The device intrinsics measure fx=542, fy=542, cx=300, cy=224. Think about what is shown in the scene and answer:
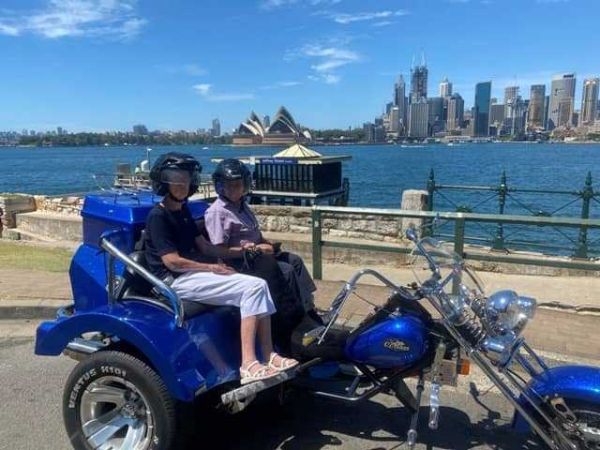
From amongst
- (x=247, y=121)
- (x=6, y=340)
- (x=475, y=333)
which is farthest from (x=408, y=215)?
(x=247, y=121)

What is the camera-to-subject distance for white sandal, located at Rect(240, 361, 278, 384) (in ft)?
9.90

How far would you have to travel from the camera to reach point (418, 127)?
12688cm

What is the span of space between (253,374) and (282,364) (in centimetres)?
18

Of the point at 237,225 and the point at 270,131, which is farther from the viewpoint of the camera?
the point at 270,131

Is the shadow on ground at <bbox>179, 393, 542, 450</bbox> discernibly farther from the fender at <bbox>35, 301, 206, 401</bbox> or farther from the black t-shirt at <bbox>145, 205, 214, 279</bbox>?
the black t-shirt at <bbox>145, 205, 214, 279</bbox>

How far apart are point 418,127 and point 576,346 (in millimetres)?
126946

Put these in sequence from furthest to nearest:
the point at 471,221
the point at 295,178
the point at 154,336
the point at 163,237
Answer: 1. the point at 295,178
2. the point at 471,221
3. the point at 163,237
4. the point at 154,336

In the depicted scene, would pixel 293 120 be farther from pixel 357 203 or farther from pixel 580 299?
pixel 580 299

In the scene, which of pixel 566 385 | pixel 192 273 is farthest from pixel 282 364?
pixel 566 385

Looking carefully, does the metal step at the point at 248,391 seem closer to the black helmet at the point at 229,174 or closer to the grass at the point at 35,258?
the black helmet at the point at 229,174

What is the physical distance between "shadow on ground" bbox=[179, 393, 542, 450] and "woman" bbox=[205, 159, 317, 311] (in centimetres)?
75

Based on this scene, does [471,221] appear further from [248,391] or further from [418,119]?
[418,119]

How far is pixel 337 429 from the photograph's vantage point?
3.60 m

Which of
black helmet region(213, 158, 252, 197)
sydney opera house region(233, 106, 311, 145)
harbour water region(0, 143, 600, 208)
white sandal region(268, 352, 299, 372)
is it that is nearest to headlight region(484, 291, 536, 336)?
white sandal region(268, 352, 299, 372)
